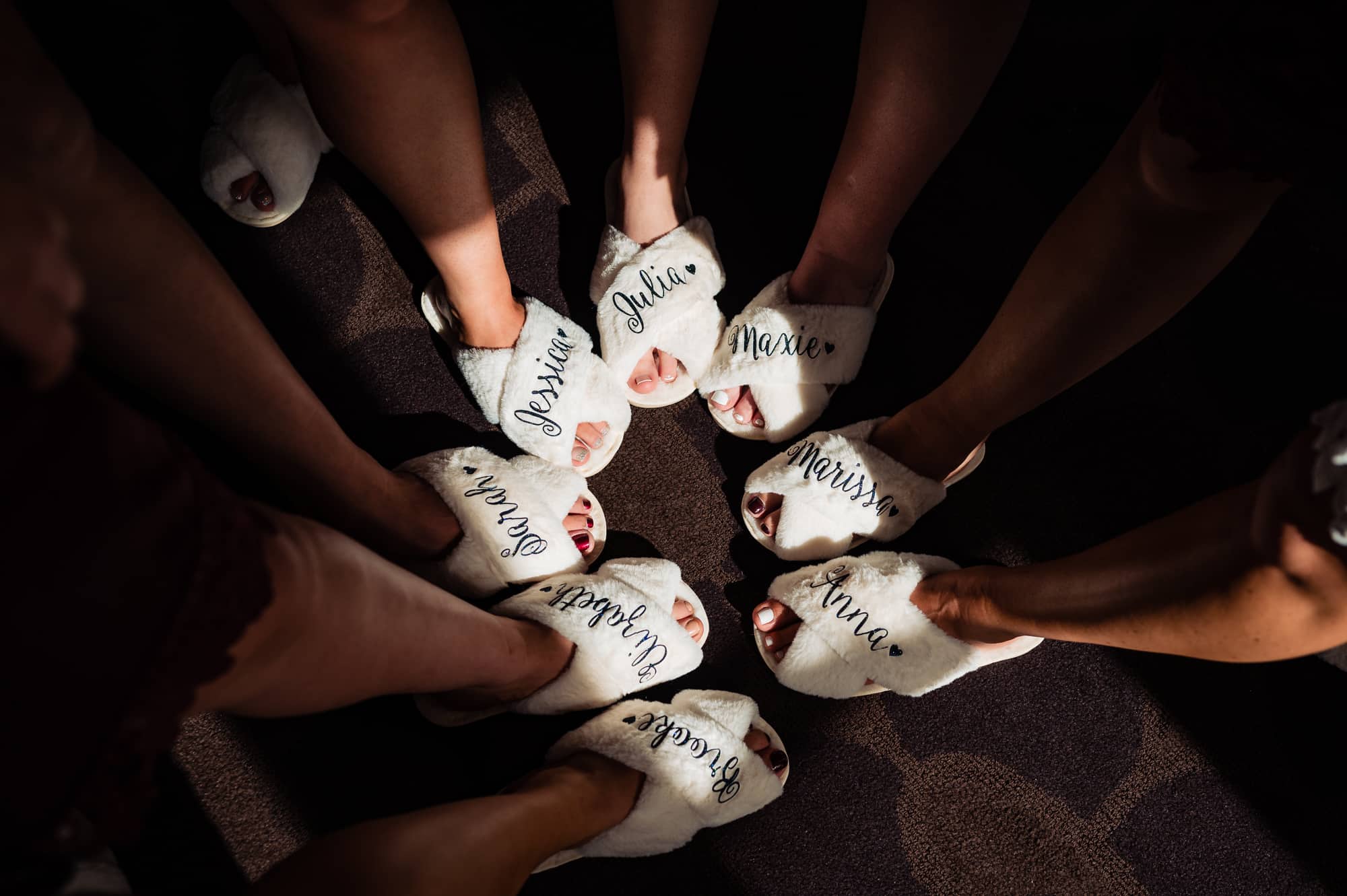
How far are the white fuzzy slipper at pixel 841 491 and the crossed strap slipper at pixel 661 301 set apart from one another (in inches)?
7.4

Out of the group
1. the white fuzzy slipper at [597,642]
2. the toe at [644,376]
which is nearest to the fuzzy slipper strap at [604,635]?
the white fuzzy slipper at [597,642]

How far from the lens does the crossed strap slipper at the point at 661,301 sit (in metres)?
1.02

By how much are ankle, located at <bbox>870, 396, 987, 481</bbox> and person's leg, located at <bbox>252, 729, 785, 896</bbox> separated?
20.3 inches

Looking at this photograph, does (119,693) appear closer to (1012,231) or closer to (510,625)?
(510,625)

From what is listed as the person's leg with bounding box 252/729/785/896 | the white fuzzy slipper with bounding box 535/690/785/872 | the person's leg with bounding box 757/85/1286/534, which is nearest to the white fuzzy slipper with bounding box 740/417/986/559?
the person's leg with bounding box 757/85/1286/534

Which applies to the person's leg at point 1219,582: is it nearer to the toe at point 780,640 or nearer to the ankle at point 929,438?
the ankle at point 929,438

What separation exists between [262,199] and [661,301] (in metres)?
0.64

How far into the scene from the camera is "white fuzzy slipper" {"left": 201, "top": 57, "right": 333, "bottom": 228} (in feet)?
3.69

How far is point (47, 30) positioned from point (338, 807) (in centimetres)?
124

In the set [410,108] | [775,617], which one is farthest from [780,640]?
[410,108]

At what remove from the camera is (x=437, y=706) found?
0.94 m

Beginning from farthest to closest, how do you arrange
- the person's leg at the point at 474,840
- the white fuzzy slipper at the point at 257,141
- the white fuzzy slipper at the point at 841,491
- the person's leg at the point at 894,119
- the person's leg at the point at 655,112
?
the white fuzzy slipper at the point at 257,141 < the white fuzzy slipper at the point at 841,491 < the person's leg at the point at 655,112 < the person's leg at the point at 894,119 < the person's leg at the point at 474,840

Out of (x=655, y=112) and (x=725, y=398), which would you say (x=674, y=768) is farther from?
(x=655, y=112)

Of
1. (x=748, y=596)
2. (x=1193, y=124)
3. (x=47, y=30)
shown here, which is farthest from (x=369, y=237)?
(x=1193, y=124)
